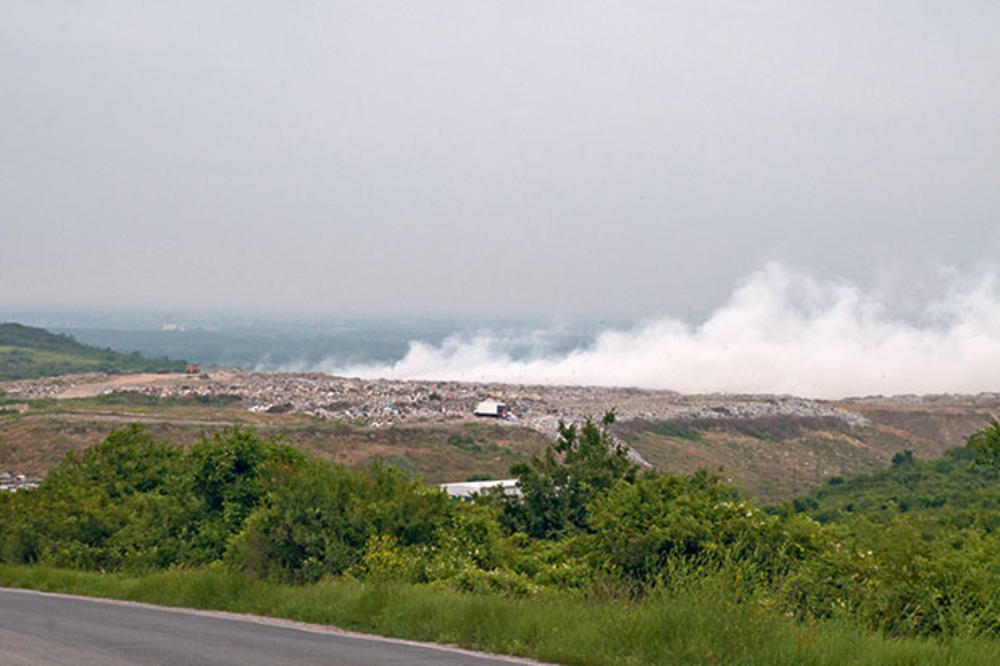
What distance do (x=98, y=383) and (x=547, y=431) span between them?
55.5 m

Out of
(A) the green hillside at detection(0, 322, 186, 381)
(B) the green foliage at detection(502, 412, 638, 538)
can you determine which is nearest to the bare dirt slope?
(A) the green hillside at detection(0, 322, 186, 381)

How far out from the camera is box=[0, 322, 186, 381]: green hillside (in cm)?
14875

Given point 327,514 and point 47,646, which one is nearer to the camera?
point 47,646

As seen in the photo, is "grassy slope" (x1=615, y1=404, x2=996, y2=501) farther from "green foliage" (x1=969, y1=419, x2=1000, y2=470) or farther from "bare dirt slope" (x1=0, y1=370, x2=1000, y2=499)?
"green foliage" (x1=969, y1=419, x2=1000, y2=470)

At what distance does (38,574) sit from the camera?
2072 cm

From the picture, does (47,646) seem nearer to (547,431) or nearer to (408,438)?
(408,438)

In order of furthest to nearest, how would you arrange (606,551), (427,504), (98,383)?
(98,383) → (427,504) → (606,551)

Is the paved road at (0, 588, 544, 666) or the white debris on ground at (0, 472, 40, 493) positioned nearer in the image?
the paved road at (0, 588, 544, 666)

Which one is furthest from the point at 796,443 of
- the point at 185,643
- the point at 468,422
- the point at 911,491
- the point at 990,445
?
the point at 185,643

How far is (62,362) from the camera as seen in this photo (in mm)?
164375

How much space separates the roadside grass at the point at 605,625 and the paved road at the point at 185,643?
1.54 feet

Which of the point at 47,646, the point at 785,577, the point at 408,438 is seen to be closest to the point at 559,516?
the point at 785,577

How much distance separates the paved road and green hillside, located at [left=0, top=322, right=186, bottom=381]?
437 feet

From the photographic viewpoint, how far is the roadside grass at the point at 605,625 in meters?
10.2
